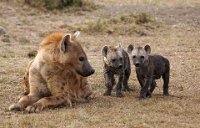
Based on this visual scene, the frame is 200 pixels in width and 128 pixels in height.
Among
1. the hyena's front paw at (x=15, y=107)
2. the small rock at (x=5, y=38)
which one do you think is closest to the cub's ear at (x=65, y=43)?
the hyena's front paw at (x=15, y=107)

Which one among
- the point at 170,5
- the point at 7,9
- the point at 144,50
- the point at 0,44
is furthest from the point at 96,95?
the point at 170,5

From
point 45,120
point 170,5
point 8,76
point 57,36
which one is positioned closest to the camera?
point 45,120

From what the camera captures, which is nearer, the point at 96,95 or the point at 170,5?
the point at 96,95

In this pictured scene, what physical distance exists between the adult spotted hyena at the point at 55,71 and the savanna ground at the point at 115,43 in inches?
7.0

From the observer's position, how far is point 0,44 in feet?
38.5

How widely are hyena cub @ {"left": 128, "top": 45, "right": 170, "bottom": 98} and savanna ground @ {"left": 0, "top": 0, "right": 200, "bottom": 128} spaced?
0.45 feet

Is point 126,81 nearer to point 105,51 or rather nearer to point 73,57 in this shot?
point 105,51

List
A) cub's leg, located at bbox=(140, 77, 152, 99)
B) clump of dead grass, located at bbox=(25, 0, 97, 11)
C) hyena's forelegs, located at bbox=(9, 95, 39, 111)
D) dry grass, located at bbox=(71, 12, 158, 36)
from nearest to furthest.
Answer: hyena's forelegs, located at bbox=(9, 95, 39, 111)
cub's leg, located at bbox=(140, 77, 152, 99)
dry grass, located at bbox=(71, 12, 158, 36)
clump of dead grass, located at bbox=(25, 0, 97, 11)

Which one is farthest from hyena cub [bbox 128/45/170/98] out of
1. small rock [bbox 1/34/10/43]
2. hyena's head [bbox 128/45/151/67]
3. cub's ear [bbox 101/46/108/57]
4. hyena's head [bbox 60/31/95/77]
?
small rock [bbox 1/34/10/43]

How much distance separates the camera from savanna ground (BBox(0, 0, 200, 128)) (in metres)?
5.96

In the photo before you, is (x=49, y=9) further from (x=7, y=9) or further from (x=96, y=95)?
(x=96, y=95)

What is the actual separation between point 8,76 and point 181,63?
312 cm

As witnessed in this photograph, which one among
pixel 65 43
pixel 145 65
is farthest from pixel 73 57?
pixel 145 65

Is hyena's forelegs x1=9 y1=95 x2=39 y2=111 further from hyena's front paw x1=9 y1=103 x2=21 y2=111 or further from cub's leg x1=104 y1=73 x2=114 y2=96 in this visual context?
cub's leg x1=104 y1=73 x2=114 y2=96
